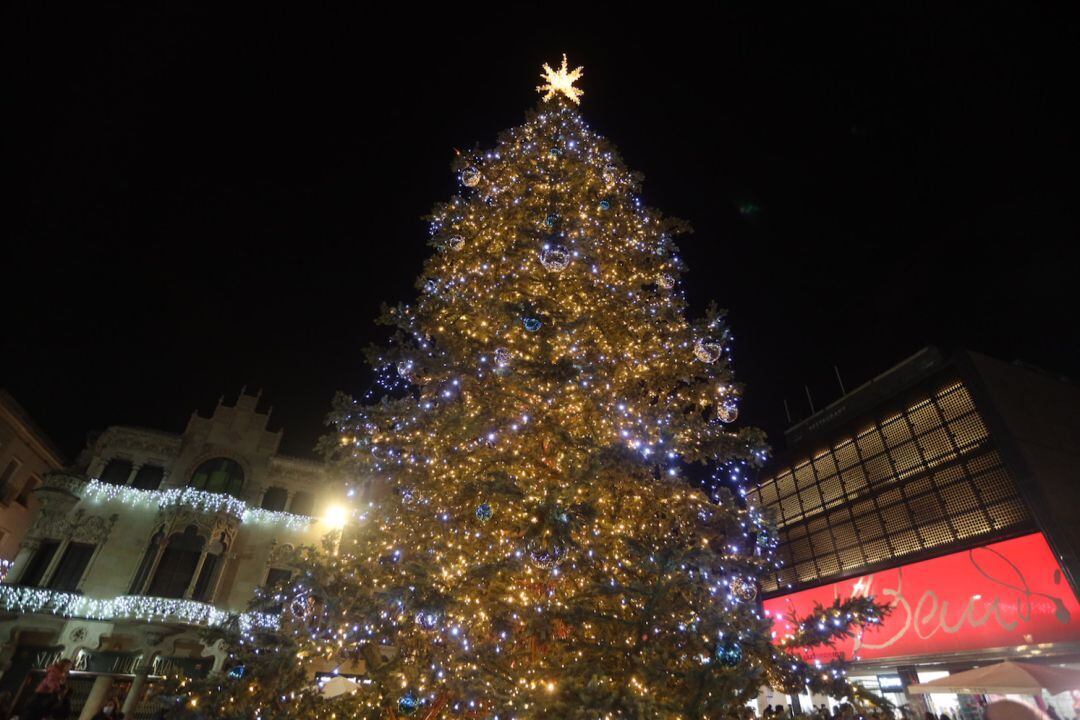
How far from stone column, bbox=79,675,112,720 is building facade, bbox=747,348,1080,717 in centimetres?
2232

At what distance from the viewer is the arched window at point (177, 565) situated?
1980cm

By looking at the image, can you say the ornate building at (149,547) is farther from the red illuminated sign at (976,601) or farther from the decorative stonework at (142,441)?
the red illuminated sign at (976,601)

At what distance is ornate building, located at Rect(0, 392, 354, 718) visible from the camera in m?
18.2

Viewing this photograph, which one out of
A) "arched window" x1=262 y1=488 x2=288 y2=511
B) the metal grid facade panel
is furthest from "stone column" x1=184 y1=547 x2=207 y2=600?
the metal grid facade panel

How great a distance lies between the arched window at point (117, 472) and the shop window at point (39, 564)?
2731 mm

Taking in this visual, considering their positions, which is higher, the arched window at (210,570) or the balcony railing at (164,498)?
the balcony railing at (164,498)

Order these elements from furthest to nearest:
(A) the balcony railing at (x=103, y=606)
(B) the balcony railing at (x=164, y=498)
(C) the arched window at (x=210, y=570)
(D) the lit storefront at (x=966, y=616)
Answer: (B) the balcony railing at (x=164, y=498) < (C) the arched window at (x=210, y=570) < (A) the balcony railing at (x=103, y=606) < (D) the lit storefront at (x=966, y=616)

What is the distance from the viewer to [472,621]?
536 centimetres

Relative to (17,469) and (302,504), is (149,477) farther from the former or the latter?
(302,504)

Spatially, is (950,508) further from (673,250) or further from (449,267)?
(449,267)

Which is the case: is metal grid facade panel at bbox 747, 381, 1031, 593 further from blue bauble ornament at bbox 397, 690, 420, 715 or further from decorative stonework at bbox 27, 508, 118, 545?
decorative stonework at bbox 27, 508, 118, 545

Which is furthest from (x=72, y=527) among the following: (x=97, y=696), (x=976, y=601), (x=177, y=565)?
(x=976, y=601)

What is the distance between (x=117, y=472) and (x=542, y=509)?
25.2 meters

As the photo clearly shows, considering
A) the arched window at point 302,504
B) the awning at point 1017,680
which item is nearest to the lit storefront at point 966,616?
the awning at point 1017,680
